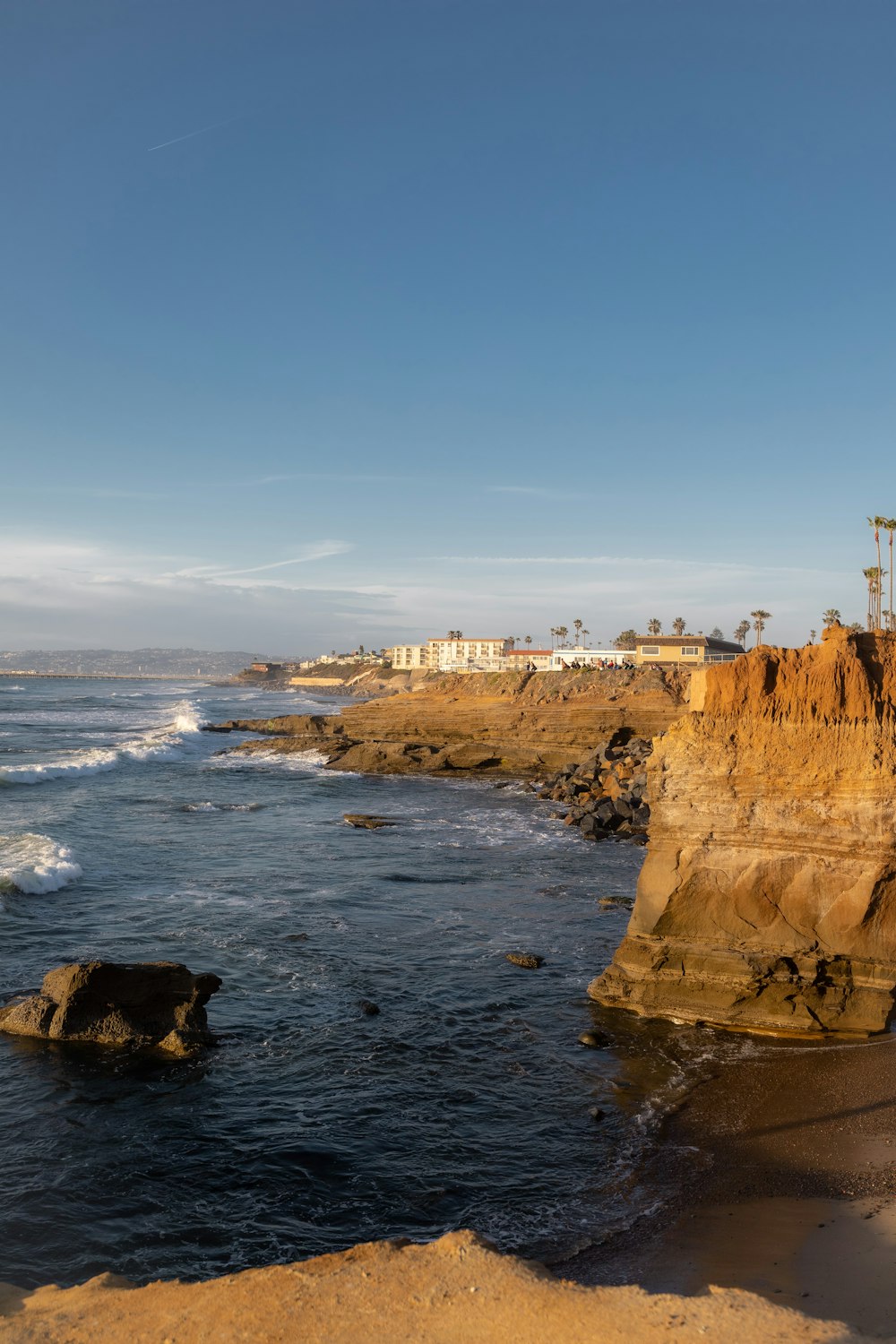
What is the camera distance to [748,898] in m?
14.7

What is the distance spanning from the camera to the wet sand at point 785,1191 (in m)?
7.92

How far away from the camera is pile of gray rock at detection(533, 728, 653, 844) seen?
33.2 metres

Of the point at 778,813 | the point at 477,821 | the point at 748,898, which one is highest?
the point at 778,813

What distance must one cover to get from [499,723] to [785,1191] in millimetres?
49511

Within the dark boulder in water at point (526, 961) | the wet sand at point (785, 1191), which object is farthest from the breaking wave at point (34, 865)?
the wet sand at point (785, 1191)

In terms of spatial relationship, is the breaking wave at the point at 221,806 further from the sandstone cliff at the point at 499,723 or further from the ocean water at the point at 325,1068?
the sandstone cliff at the point at 499,723

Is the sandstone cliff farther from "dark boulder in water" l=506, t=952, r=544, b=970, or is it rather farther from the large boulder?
the large boulder

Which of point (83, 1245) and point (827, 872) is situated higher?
point (827, 872)

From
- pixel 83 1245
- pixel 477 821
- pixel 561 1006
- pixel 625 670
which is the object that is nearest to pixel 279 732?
pixel 625 670

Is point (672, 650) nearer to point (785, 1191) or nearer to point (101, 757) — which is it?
point (101, 757)

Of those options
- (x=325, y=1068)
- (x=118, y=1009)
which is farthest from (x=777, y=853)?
(x=118, y=1009)

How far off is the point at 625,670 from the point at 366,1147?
191 feet

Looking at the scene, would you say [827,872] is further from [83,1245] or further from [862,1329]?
[83,1245]

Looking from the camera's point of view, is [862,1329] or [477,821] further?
[477,821]
